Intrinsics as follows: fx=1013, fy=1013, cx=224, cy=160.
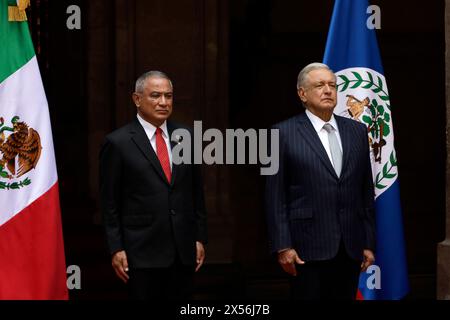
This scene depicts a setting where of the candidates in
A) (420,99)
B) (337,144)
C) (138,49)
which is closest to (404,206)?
(420,99)

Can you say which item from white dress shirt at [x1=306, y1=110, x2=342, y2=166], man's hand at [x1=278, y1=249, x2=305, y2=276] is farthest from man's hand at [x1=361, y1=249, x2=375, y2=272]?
white dress shirt at [x1=306, y1=110, x2=342, y2=166]

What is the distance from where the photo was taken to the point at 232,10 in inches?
405

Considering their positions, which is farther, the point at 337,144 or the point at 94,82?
the point at 94,82

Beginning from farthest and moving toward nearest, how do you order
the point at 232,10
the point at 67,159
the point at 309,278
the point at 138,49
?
the point at 67,159, the point at 232,10, the point at 138,49, the point at 309,278

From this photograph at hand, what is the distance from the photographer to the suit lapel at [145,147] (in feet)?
18.5

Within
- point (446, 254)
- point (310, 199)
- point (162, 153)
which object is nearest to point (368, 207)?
point (310, 199)

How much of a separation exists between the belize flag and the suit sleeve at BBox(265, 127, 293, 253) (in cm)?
110

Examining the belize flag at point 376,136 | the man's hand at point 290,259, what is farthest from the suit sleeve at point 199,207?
the belize flag at point 376,136

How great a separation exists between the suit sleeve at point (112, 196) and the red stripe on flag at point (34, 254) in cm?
81

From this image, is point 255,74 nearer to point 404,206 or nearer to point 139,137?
point 404,206

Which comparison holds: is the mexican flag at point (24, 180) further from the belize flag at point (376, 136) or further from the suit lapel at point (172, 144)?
the belize flag at point (376, 136)

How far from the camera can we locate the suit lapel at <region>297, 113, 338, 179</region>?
5.57 metres

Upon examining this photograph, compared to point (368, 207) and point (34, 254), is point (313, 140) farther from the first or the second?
point (34, 254)
